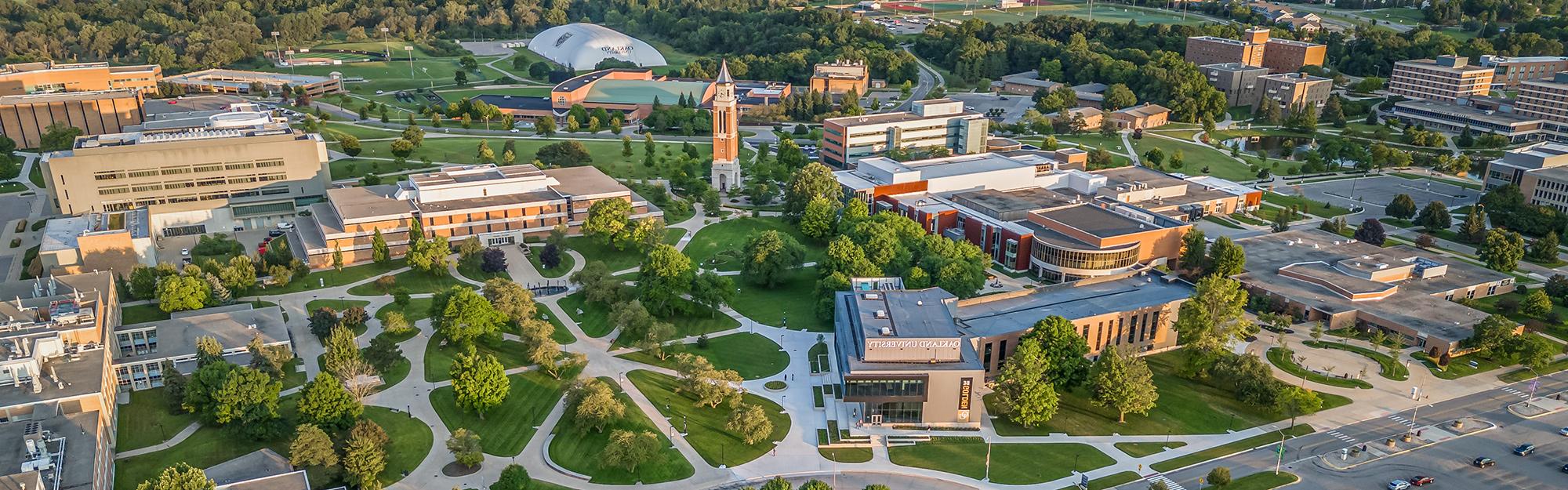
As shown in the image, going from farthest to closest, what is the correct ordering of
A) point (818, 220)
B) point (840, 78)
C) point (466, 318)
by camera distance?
point (840, 78)
point (818, 220)
point (466, 318)

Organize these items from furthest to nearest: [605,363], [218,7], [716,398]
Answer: [218,7]
[605,363]
[716,398]

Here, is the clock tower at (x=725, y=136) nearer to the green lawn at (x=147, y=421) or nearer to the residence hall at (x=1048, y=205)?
the residence hall at (x=1048, y=205)

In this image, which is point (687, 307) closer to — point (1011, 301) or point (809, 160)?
point (1011, 301)

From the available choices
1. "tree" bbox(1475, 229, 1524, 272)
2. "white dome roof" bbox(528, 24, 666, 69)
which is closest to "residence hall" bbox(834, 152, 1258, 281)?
"tree" bbox(1475, 229, 1524, 272)

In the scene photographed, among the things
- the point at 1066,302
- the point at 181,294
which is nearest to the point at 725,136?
the point at 1066,302

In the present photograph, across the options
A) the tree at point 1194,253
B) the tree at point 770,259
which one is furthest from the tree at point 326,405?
the tree at point 1194,253

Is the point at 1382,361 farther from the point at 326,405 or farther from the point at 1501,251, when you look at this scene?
the point at 326,405

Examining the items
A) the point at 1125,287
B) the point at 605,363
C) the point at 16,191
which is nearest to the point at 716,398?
the point at 605,363

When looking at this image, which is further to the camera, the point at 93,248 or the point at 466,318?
the point at 93,248
